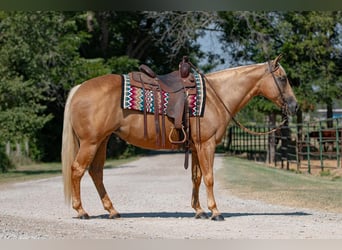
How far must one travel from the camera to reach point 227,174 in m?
17.7

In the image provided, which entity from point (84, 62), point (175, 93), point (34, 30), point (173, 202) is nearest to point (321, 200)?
point (173, 202)

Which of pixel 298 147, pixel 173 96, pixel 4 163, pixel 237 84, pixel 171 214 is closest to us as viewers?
pixel 173 96

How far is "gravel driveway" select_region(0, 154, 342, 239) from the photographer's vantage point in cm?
702

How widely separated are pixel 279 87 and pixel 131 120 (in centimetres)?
225

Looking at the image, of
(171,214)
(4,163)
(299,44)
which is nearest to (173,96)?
(171,214)

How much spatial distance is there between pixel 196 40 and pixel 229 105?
20.6 metres

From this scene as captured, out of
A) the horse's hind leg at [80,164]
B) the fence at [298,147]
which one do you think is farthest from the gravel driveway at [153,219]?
the fence at [298,147]

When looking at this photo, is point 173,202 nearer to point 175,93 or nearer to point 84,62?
point 175,93

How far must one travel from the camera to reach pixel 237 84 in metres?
9.00

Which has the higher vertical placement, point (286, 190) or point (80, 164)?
point (80, 164)

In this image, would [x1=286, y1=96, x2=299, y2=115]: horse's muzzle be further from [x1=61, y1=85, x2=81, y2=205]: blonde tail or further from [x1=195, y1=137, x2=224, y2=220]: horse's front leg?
[x1=61, y1=85, x2=81, y2=205]: blonde tail

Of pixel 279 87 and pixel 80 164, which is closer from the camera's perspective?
pixel 80 164

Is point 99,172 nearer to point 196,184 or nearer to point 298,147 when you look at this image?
point 196,184

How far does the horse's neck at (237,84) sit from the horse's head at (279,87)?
12 cm
